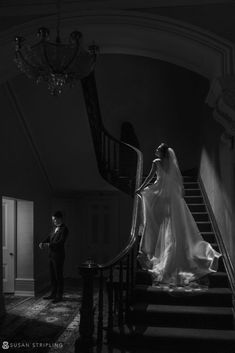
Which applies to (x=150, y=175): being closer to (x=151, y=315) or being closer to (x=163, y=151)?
(x=163, y=151)

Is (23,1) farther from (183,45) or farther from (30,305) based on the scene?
(30,305)

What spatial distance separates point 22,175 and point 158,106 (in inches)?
164

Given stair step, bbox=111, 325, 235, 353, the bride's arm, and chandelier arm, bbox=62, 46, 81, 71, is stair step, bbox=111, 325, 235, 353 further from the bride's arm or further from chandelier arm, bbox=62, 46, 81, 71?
chandelier arm, bbox=62, 46, 81, 71

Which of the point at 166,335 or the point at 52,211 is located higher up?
the point at 52,211

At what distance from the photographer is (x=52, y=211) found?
11508mm

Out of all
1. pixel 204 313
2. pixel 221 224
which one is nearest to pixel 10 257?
pixel 221 224

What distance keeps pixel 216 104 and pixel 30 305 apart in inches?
223

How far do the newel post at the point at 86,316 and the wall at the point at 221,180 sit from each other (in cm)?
187

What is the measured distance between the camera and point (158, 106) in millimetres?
10961

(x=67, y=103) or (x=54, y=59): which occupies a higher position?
(x=67, y=103)

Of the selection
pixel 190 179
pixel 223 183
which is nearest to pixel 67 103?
pixel 190 179

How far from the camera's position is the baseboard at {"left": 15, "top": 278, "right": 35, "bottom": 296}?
30.0 ft

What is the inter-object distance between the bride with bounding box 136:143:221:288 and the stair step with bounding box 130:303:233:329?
493mm

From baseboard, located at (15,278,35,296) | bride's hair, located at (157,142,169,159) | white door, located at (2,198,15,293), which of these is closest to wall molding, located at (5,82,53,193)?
white door, located at (2,198,15,293)
